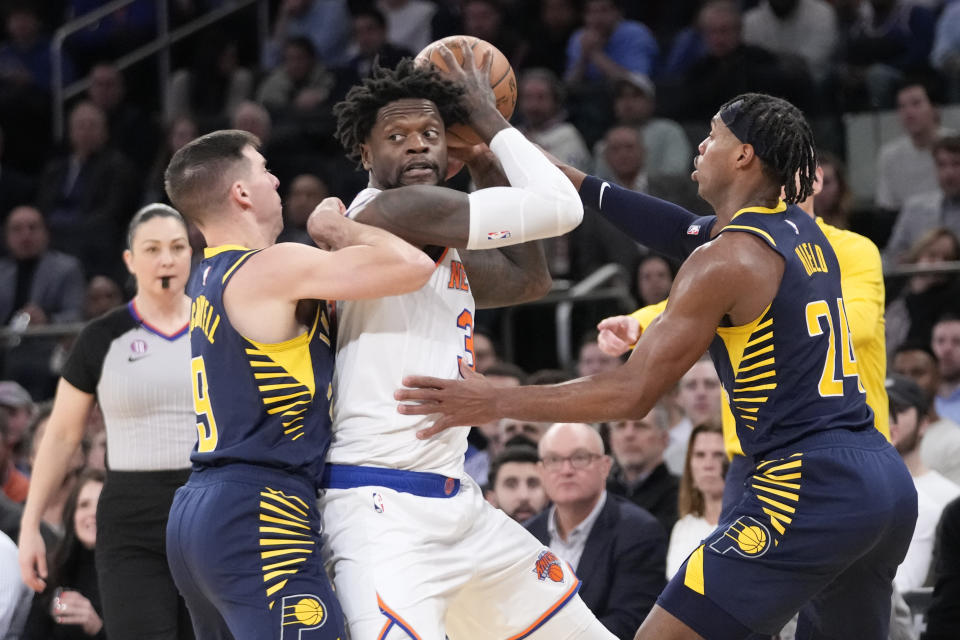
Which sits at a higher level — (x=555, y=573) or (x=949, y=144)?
(x=949, y=144)

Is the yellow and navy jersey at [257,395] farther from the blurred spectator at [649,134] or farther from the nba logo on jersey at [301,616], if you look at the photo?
the blurred spectator at [649,134]

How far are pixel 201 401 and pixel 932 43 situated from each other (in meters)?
8.09

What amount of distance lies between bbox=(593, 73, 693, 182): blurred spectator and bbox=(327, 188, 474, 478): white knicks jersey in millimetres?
6180

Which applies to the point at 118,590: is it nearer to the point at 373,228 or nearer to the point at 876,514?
the point at 373,228

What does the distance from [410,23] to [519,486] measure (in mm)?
6314

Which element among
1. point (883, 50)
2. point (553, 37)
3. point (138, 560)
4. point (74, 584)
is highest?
point (553, 37)

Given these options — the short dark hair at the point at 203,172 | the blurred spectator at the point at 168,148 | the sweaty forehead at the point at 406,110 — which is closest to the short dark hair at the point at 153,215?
the short dark hair at the point at 203,172

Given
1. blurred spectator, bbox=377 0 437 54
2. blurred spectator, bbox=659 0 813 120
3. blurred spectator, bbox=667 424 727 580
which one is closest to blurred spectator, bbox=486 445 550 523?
blurred spectator, bbox=667 424 727 580

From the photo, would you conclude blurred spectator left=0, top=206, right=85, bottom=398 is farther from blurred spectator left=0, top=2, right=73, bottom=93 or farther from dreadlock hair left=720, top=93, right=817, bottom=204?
dreadlock hair left=720, top=93, right=817, bottom=204

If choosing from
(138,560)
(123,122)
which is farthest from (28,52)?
(138,560)

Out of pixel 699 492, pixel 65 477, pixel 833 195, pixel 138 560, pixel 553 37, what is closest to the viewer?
pixel 138 560

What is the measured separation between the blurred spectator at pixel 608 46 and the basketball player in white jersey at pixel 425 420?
716 cm

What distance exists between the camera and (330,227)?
4.38 meters

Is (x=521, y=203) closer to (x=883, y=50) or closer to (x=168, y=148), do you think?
(x=883, y=50)
